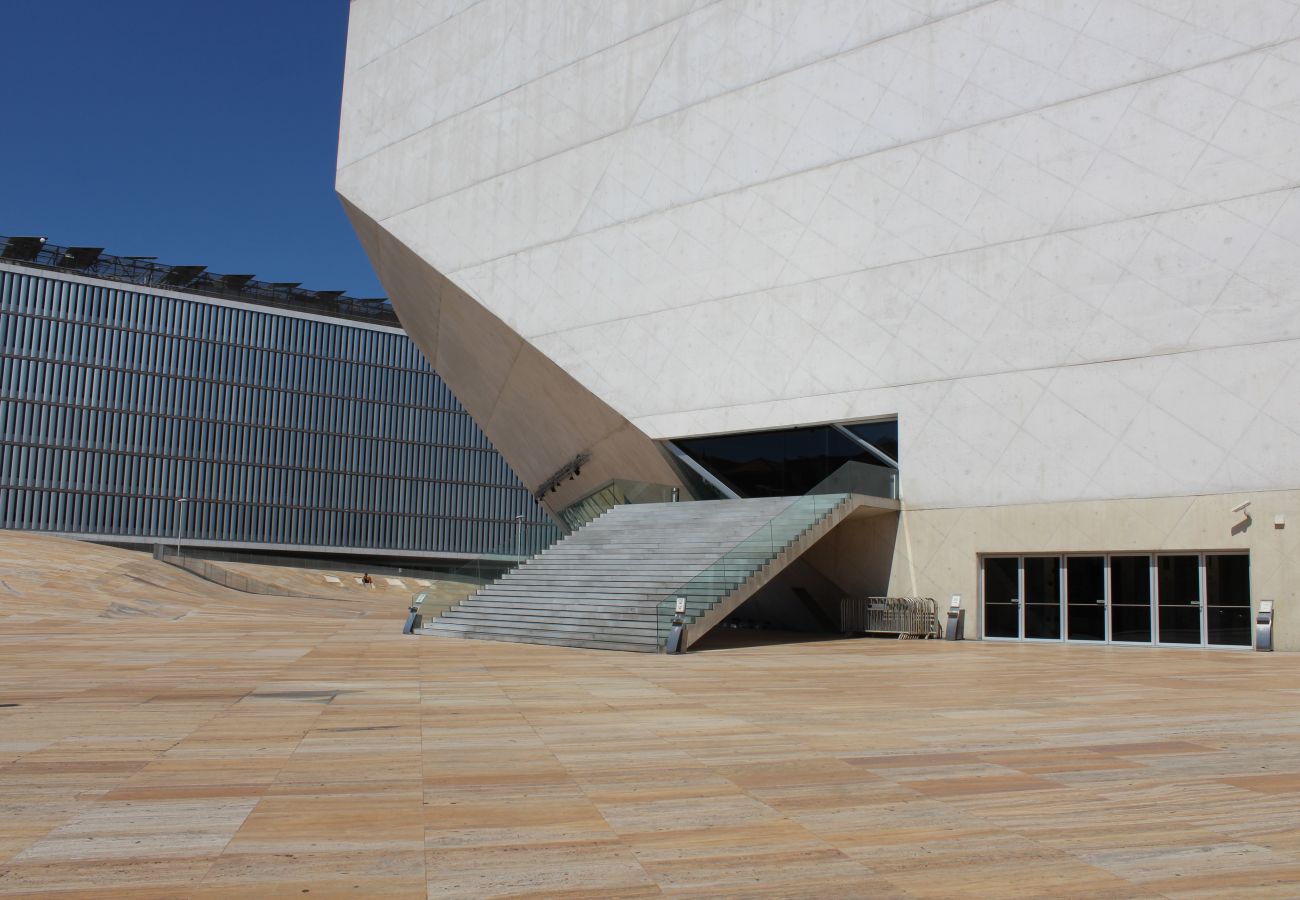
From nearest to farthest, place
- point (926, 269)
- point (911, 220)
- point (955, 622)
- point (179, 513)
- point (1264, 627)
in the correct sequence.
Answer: point (1264, 627), point (955, 622), point (926, 269), point (911, 220), point (179, 513)

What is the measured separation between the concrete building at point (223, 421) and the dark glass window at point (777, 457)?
39918 millimetres

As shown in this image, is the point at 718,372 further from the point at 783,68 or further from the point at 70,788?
the point at 70,788

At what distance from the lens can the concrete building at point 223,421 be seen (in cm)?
6138

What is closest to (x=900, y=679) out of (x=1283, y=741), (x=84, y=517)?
(x=1283, y=741)

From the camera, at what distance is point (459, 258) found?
31.5 metres

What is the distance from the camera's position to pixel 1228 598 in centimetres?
1922

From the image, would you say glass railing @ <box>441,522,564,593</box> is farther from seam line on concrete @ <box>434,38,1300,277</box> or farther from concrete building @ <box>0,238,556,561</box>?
concrete building @ <box>0,238,556,561</box>

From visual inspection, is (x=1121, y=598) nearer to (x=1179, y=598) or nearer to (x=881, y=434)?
(x=1179, y=598)

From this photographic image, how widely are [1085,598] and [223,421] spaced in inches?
2235

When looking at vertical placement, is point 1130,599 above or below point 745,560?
below

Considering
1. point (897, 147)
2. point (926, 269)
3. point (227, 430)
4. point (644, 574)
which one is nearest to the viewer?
point (644, 574)

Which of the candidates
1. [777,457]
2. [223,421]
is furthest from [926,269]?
[223,421]

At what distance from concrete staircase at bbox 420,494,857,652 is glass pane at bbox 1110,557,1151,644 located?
5.09 metres

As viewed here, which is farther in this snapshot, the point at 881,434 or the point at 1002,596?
the point at 881,434
